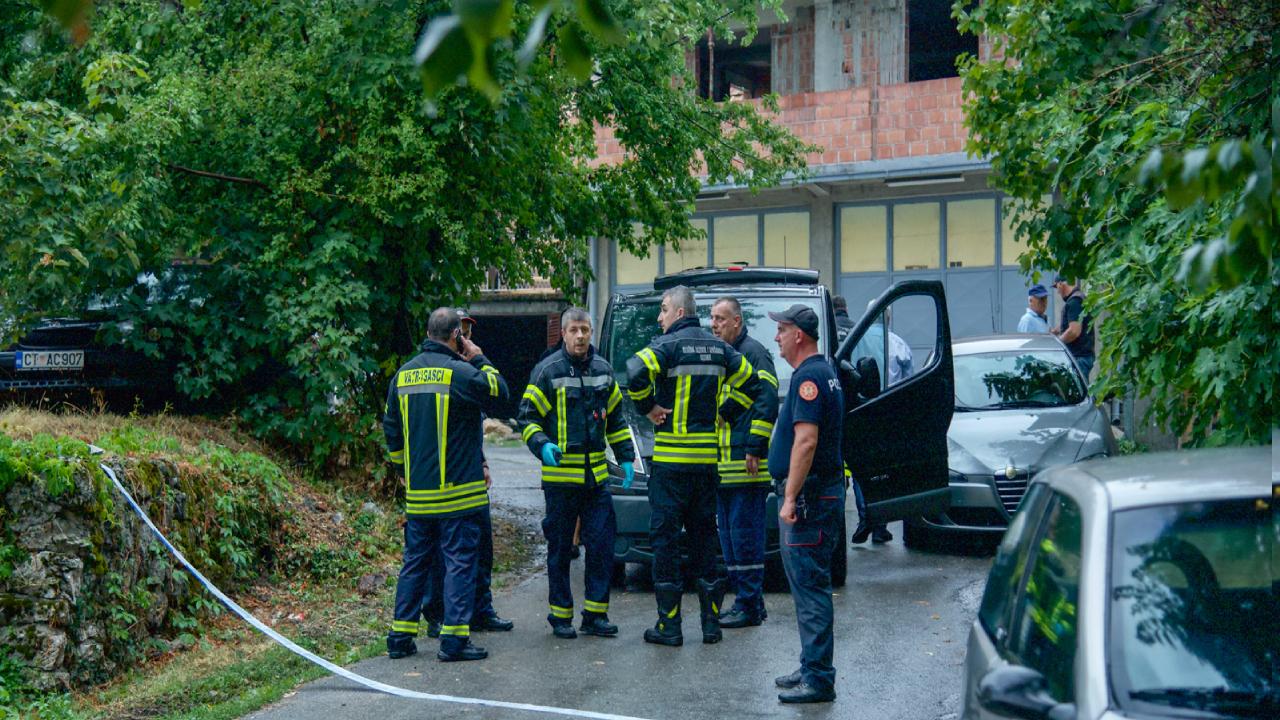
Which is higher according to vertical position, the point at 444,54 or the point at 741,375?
the point at 444,54

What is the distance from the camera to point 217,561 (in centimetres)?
859

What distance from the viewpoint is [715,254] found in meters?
25.1

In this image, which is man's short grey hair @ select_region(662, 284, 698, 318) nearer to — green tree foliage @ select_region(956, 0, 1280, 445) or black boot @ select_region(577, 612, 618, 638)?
black boot @ select_region(577, 612, 618, 638)

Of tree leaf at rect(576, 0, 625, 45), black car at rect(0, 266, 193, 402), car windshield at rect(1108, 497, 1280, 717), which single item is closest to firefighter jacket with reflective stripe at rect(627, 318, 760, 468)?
car windshield at rect(1108, 497, 1280, 717)

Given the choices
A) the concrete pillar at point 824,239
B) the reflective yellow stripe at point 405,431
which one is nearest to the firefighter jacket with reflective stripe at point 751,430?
the reflective yellow stripe at point 405,431

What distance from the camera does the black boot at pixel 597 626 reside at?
8188 millimetres

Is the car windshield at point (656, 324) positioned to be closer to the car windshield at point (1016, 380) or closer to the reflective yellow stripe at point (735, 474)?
the car windshield at point (1016, 380)

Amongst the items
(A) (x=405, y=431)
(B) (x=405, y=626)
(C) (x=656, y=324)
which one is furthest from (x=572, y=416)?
(C) (x=656, y=324)

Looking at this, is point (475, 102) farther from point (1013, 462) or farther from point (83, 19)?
point (83, 19)

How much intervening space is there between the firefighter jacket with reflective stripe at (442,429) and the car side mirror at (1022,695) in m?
4.90

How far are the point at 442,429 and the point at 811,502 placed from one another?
2448 mm

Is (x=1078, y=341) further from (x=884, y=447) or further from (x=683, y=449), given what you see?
(x=683, y=449)

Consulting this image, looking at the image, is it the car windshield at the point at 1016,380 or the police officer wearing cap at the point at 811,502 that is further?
the car windshield at the point at 1016,380

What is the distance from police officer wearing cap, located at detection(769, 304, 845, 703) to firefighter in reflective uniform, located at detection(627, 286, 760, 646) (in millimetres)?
1142
